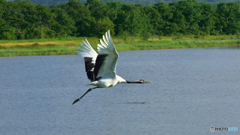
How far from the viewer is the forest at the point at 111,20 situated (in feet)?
164

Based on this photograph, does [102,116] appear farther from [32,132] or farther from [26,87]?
[26,87]

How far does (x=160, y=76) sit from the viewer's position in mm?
23656

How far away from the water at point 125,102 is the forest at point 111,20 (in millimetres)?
21661

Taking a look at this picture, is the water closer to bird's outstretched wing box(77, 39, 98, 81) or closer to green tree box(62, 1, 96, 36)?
bird's outstretched wing box(77, 39, 98, 81)

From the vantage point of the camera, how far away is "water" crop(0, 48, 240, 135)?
13.6 metres

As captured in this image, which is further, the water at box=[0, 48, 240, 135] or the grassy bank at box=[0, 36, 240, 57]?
the grassy bank at box=[0, 36, 240, 57]

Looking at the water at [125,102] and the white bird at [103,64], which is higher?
the white bird at [103,64]

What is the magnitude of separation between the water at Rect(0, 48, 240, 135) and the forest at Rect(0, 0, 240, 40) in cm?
2166

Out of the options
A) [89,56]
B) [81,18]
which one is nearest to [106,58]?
[89,56]

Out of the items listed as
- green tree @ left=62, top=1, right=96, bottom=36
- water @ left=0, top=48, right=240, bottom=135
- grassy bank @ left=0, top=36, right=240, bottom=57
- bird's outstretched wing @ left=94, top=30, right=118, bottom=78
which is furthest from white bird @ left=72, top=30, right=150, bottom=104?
green tree @ left=62, top=1, right=96, bottom=36

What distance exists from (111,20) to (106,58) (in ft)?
156

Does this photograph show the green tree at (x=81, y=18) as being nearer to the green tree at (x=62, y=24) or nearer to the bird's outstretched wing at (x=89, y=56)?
the green tree at (x=62, y=24)

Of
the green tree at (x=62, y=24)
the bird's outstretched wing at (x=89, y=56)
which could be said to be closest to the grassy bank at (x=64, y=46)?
the green tree at (x=62, y=24)

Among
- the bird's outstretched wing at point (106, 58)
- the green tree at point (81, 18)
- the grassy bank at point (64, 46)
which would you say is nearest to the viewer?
the bird's outstretched wing at point (106, 58)
